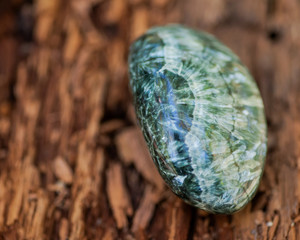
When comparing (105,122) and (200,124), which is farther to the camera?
(105,122)

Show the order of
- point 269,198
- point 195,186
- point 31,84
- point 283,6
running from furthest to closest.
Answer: point 283,6
point 31,84
point 269,198
point 195,186

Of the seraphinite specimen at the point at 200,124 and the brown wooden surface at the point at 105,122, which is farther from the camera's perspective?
the brown wooden surface at the point at 105,122

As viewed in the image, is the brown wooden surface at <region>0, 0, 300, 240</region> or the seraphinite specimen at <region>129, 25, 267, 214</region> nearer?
the seraphinite specimen at <region>129, 25, 267, 214</region>

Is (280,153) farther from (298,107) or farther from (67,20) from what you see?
(67,20)

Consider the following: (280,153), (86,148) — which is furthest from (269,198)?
(86,148)
